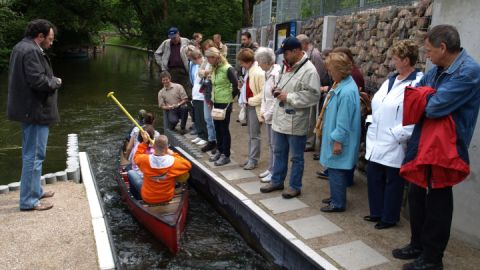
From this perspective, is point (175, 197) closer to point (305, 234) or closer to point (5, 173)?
point (305, 234)

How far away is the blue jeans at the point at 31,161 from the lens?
187 inches

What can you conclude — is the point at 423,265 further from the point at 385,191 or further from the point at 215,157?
the point at 215,157

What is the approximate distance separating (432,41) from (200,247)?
3.83 metres

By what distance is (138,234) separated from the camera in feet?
19.9

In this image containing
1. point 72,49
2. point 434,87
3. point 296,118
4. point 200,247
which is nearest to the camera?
point 434,87

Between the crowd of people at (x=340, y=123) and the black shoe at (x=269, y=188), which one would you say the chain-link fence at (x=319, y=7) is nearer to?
the crowd of people at (x=340, y=123)

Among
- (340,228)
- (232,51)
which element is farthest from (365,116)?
(232,51)

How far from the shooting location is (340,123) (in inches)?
182

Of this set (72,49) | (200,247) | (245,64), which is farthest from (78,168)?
(72,49)

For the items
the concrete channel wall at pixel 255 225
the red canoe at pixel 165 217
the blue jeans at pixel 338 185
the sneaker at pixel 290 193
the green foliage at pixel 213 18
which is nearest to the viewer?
the concrete channel wall at pixel 255 225

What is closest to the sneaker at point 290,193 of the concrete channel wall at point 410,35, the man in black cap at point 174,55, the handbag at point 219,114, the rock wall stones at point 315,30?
the concrete channel wall at point 410,35

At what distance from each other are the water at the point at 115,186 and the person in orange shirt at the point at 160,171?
0.73 metres

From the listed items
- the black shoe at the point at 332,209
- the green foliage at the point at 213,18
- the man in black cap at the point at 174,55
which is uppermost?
the green foliage at the point at 213,18

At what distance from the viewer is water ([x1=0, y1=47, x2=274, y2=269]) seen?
211 inches
